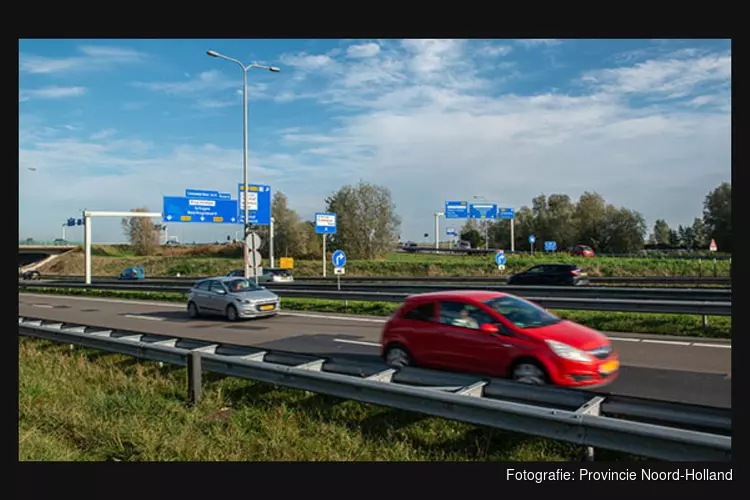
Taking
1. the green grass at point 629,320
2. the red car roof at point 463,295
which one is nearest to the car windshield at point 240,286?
the green grass at point 629,320

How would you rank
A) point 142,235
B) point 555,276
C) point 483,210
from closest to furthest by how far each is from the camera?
point 555,276, point 483,210, point 142,235

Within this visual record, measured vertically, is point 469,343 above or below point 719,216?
below

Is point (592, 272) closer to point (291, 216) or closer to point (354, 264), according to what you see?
point (354, 264)

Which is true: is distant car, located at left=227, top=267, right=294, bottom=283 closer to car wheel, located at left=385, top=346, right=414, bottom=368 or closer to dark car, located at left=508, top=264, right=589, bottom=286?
dark car, located at left=508, top=264, right=589, bottom=286

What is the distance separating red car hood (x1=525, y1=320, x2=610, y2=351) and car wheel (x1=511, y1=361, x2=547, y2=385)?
40cm

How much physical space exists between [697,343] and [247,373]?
32.1 feet

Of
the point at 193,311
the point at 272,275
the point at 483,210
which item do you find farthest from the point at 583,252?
the point at 193,311

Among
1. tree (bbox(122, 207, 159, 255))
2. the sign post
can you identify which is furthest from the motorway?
tree (bbox(122, 207, 159, 255))

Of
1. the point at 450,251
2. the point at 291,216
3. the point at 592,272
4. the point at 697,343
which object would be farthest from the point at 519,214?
the point at 697,343

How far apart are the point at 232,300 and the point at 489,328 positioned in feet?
42.4

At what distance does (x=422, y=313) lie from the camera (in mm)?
8961

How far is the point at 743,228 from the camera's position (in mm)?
6320

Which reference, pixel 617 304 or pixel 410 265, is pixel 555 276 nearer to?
pixel 617 304
